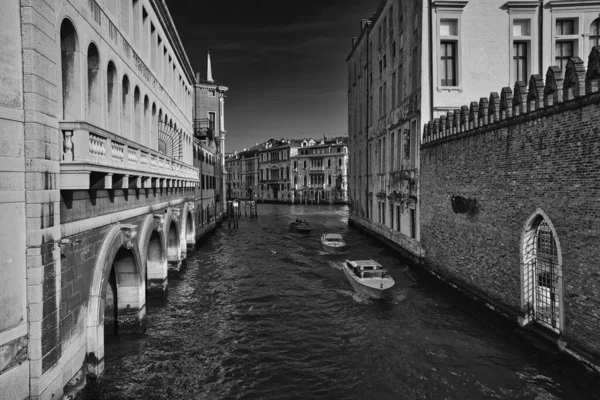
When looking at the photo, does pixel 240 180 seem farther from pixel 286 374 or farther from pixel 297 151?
pixel 286 374

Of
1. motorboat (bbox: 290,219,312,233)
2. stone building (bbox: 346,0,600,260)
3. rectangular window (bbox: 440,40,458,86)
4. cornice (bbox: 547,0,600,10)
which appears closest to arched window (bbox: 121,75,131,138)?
stone building (bbox: 346,0,600,260)

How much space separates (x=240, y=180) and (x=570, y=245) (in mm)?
106931

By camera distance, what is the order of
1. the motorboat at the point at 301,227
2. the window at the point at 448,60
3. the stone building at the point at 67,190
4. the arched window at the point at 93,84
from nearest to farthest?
the stone building at the point at 67,190 < the arched window at the point at 93,84 < the window at the point at 448,60 < the motorboat at the point at 301,227

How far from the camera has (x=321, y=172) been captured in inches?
3484

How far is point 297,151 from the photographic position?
305ft

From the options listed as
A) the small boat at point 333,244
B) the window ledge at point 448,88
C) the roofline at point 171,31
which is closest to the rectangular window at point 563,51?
the window ledge at point 448,88

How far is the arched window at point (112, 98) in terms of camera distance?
10.7m

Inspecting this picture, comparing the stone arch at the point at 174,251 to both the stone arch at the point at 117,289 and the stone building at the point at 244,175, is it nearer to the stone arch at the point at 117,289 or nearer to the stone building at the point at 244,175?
the stone arch at the point at 117,289

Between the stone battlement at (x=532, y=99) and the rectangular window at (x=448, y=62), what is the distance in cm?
360

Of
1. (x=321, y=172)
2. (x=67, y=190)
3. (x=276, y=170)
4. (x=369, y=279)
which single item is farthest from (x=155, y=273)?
(x=276, y=170)

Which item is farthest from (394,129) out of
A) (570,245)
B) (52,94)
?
(52,94)

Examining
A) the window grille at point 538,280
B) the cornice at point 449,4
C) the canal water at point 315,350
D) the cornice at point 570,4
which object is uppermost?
the cornice at point 570,4

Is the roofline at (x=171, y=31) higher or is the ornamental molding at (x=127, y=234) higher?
the roofline at (x=171, y=31)

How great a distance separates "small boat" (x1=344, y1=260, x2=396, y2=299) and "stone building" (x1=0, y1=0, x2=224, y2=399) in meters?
8.37
